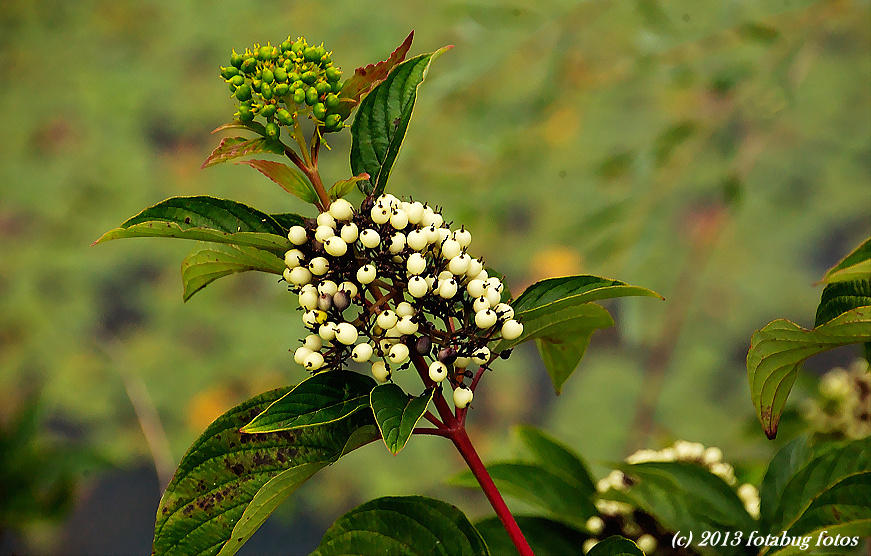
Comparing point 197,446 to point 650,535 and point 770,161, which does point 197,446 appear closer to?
point 650,535

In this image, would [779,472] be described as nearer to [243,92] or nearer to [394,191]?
[243,92]

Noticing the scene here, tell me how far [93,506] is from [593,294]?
1.93 metres

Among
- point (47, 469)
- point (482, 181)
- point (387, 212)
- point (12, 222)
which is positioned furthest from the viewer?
point (12, 222)

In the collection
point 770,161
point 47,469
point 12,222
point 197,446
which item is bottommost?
point 197,446

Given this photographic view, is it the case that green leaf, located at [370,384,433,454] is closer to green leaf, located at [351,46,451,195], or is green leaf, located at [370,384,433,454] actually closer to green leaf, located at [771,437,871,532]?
green leaf, located at [351,46,451,195]

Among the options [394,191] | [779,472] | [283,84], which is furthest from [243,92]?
[394,191]

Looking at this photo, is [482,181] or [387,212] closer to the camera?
[387,212]

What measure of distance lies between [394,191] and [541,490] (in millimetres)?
1323

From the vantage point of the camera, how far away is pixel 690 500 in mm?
598

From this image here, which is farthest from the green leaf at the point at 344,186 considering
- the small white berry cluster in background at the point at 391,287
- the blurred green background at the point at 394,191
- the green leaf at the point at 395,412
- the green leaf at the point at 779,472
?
the blurred green background at the point at 394,191

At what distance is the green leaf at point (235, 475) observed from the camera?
449 mm

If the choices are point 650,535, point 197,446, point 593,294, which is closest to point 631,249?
point 650,535

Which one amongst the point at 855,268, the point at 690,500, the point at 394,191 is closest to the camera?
the point at 855,268

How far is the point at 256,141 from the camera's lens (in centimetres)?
46
